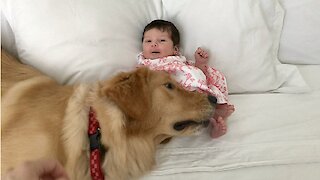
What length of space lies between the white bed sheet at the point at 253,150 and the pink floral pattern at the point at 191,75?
11cm

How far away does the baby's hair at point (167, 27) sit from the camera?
173 cm

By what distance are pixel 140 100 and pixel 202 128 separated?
0.28 metres

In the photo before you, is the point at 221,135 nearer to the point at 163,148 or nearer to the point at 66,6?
the point at 163,148

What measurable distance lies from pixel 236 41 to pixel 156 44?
36 centimetres

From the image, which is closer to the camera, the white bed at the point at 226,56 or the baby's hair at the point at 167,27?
the white bed at the point at 226,56

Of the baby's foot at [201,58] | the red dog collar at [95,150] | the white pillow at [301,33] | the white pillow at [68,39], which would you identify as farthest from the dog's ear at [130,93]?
the white pillow at [301,33]

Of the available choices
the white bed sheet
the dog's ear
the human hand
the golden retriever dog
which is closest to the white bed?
the white bed sheet

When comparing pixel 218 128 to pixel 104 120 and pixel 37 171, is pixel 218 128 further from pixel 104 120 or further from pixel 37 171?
pixel 37 171

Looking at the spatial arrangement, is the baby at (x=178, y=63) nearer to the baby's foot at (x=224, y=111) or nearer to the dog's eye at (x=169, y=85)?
the baby's foot at (x=224, y=111)

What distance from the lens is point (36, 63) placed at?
63.8 inches

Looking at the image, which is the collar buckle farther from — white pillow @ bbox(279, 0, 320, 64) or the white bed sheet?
white pillow @ bbox(279, 0, 320, 64)

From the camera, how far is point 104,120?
1287 millimetres

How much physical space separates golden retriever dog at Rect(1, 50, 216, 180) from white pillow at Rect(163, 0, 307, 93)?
40 centimetres

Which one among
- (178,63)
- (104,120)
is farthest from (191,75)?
(104,120)
